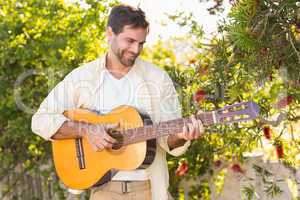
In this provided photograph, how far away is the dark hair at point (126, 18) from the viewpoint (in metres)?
3.30

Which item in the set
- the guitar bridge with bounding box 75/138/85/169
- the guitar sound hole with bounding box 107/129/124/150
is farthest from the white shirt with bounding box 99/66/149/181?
the guitar bridge with bounding box 75/138/85/169

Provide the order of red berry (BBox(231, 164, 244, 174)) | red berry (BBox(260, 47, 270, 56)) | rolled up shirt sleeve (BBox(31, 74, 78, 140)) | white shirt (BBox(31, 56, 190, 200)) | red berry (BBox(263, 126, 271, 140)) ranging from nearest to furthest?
red berry (BBox(260, 47, 270, 56)), white shirt (BBox(31, 56, 190, 200)), rolled up shirt sleeve (BBox(31, 74, 78, 140)), red berry (BBox(263, 126, 271, 140)), red berry (BBox(231, 164, 244, 174))

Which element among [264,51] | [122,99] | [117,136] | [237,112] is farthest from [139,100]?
[264,51]

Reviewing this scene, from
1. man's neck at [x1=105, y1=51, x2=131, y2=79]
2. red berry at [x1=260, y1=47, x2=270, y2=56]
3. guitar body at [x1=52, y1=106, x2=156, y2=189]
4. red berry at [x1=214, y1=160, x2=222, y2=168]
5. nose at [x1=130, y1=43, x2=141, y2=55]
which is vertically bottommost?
red berry at [x1=214, y1=160, x2=222, y2=168]

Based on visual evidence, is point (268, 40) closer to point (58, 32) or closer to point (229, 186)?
point (229, 186)

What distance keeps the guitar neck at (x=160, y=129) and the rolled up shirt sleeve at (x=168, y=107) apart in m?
0.11

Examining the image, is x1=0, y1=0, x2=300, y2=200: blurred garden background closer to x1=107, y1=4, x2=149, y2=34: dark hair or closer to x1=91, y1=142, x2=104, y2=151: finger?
x1=107, y1=4, x2=149, y2=34: dark hair

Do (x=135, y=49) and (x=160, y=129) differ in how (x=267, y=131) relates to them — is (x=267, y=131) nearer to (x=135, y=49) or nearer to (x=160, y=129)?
(x=160, y=129)

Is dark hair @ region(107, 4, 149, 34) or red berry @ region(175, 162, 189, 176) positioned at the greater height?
dark hair @ region(107, 4, 149, 34)

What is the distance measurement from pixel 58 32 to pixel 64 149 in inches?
65.3

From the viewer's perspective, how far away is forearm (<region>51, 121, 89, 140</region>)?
3.38 metres

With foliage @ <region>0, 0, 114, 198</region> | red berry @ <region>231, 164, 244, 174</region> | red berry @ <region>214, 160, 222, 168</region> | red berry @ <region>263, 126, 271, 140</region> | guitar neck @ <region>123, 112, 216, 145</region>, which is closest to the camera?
guitar neck @ <region>123, 112, 216, 145</region>

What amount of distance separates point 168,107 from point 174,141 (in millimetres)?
193

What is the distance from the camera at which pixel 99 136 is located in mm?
3287
